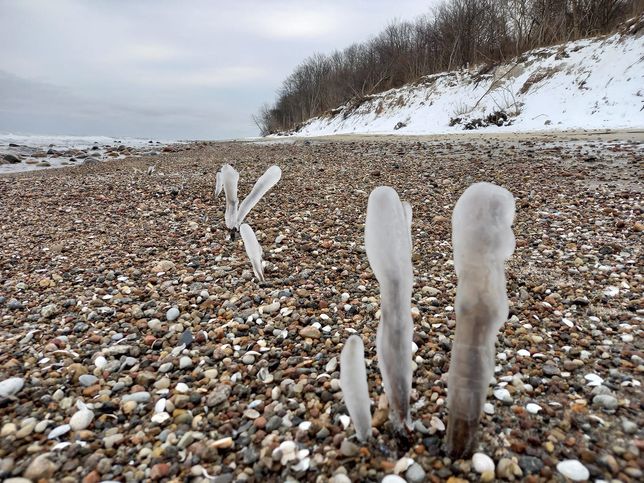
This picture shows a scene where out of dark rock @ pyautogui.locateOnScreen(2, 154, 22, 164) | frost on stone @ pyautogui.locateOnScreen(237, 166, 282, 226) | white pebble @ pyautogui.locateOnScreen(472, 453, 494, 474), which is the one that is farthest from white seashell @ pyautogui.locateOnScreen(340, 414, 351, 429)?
dark rock @ pyautogui.locateOnScreen(2, 154, 22, 164)

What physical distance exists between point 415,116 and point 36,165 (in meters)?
17.3

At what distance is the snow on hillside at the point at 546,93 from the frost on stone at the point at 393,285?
11298mm

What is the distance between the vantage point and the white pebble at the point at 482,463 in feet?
3.64

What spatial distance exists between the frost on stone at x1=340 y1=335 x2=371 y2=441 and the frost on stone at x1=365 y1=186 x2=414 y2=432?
8cm

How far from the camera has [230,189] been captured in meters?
3.03

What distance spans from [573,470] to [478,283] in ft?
2.12

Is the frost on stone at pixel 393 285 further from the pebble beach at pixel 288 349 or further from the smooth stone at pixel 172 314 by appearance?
the smooth stone at pixel 172 314

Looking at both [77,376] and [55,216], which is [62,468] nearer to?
[77,376]

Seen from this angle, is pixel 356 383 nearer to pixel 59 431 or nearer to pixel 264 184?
pixel 59 431

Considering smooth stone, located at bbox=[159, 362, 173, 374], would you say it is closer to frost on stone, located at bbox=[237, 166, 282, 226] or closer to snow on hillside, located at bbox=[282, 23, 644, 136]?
frost on stone, located at bbox=[237, 166, 282, 226]

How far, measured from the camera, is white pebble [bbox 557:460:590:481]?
107cm

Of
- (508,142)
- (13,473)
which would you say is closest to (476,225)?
(13,473)

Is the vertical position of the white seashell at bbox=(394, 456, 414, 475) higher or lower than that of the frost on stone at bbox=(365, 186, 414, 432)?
lower

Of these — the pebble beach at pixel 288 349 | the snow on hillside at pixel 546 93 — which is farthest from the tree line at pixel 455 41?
the pebble beach at pixel 288 349
